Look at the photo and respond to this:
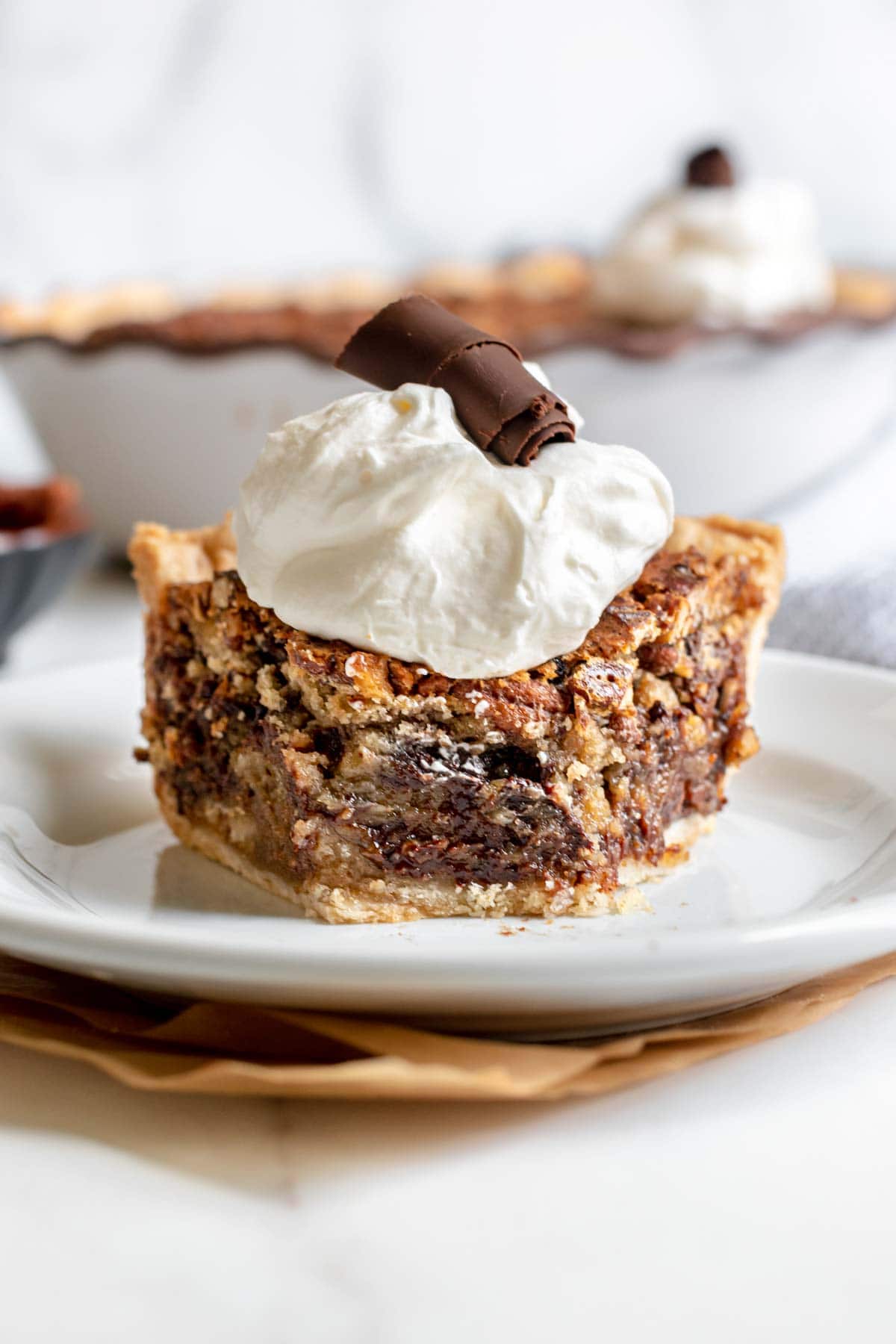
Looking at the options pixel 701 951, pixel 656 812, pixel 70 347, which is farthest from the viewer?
pixel 70 347

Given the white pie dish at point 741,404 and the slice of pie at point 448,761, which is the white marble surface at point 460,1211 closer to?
the slice of pie at point 448,761

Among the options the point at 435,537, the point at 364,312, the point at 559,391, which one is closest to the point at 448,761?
the point at 435,537

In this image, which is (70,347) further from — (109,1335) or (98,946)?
(109,1335)

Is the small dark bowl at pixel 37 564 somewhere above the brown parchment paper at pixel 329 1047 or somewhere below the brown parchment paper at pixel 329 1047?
below

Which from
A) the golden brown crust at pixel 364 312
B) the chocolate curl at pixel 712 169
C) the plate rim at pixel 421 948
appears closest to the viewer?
the plate rim at pixel 421 948

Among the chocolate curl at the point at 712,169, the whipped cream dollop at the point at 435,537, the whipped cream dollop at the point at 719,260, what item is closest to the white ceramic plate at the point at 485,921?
the whipped cream dollop at the point at 435,537

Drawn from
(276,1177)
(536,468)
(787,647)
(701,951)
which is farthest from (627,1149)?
(787,647)

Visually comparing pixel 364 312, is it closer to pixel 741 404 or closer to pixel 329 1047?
pixel 741 404

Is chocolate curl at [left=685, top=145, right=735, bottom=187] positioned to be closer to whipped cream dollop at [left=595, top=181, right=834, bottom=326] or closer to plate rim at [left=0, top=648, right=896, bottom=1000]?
whipped cream dollop at [left=595, top=181, right=834, bottom=326]
